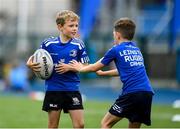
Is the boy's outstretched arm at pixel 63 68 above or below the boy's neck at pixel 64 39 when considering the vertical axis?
below

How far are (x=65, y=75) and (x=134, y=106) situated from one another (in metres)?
1.08

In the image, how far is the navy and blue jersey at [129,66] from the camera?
923 cm

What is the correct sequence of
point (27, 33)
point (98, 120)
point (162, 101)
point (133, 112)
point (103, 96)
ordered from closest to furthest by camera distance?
point (133, 112)
point (98, 120)
point (162, 101)
point (103, 96)
point (27, 33)

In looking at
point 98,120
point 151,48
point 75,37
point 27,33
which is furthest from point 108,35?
point 75,37

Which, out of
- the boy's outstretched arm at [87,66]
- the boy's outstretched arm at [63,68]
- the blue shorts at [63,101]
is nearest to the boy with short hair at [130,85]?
the boy's outstretched arm at [87,66]

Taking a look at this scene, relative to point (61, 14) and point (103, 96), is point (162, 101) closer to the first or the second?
point (103, 96)

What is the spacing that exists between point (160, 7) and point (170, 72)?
3757mm

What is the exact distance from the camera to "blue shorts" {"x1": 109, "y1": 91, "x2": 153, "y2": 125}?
9.18 meters

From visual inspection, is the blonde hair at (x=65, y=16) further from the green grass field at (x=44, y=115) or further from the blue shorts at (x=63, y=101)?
the green grass field at (x=44, y=115)

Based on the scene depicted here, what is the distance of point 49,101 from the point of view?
973 centimetres

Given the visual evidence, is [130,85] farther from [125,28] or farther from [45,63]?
[45,63]

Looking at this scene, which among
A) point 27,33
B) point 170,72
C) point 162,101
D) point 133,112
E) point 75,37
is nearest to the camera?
point 133,112

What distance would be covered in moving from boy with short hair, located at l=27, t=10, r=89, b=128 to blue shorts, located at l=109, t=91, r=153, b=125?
2.24 feet

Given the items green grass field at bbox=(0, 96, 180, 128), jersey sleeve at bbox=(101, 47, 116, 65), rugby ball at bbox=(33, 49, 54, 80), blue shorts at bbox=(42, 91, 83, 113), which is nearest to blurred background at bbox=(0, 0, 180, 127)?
green grass field at bbox=(0, 96, 180, 128)
